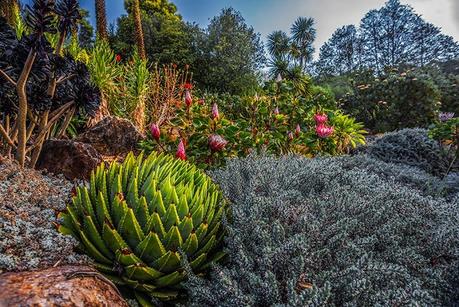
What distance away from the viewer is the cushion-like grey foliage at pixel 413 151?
14.2ft

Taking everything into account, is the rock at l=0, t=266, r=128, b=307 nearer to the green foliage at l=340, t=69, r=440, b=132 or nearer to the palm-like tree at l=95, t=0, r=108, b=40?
the green foliage at l=340, t=69, r=440, b=132

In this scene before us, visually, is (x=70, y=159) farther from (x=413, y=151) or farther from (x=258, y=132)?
(x=413, y=151)

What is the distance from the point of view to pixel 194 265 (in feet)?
4.97

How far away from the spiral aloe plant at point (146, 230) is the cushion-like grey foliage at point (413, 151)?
11.9 feet

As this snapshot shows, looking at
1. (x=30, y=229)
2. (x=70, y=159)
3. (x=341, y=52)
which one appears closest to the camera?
(x=30, y=229)

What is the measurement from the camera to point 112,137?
12.5 ft

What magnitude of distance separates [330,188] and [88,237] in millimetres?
1423

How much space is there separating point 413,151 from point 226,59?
13.2 m

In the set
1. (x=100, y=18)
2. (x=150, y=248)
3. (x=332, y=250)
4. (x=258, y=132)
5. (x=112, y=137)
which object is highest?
(x=100, y=18)

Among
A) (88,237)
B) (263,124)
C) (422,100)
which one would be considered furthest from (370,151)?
(422,100)

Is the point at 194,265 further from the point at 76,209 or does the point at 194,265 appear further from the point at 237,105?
the point at 237,105

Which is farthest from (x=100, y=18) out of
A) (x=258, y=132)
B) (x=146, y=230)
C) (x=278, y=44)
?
(x=278, y=44)

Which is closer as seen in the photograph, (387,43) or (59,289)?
(59,289)

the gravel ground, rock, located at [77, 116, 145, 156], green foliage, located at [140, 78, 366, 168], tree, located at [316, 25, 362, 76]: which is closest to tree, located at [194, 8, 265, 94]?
green foliage, located at [140, 78, 366, 168]
